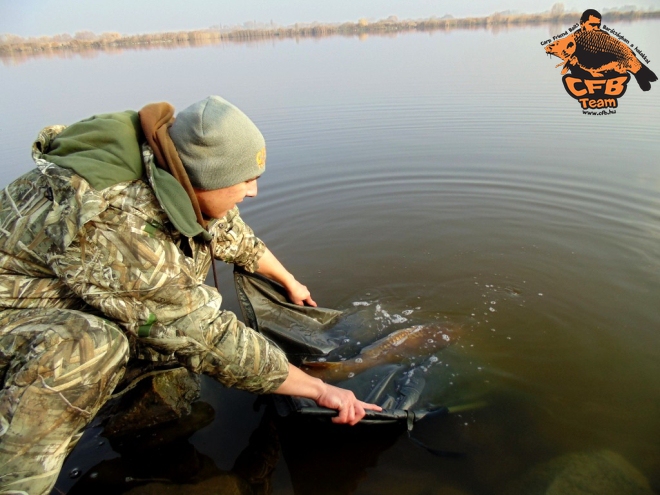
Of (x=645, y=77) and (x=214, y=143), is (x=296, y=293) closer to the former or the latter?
(x=214, y=143)

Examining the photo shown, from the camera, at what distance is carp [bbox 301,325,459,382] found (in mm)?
2902

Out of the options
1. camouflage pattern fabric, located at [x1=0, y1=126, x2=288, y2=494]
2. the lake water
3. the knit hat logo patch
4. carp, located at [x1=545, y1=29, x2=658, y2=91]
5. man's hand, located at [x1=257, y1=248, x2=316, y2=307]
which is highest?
carp, located at [x1=545, y1=29, x2=658, y2=91]

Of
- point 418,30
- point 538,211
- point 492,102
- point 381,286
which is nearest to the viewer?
point 381,286

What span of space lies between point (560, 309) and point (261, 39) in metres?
56.4

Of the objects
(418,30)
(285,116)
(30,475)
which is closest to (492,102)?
(285,116)

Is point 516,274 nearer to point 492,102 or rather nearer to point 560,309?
point 560,309

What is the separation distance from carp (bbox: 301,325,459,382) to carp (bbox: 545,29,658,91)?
38.7 feet

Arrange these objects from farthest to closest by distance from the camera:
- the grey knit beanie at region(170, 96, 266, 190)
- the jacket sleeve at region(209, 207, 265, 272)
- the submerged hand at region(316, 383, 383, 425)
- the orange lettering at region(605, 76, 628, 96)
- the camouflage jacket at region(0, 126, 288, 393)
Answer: the orange lettering at region(605, 76, 628, 96)
the jacket sleeve at region(209, 207, 265, 272)
the submerged hand at region(316, 383, 383, 425)
the grey knit beanie at region(170, 96, 266, 190)
the camouflage jacket at region(0, 126, 288, 393)

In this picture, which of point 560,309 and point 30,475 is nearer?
point 30,475

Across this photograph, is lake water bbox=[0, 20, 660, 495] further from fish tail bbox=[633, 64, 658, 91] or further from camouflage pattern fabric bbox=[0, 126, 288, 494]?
camouflage pattern fabric bbox=[0, 126, 288, 494]

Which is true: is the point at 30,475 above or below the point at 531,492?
above

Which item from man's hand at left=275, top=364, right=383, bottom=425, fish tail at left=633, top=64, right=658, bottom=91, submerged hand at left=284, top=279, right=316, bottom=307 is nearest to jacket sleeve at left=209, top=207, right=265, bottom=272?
submerged hand at left=284, top=279, right=316, bottom=307

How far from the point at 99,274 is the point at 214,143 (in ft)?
2.31

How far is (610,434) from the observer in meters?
2.56
